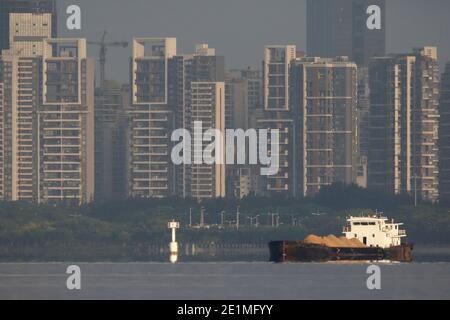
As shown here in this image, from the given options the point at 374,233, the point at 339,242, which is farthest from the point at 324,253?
the point at 374,233

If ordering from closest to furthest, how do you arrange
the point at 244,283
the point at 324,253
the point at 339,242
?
the point at 244,283 < the point at 324,253 < the point at 339,242

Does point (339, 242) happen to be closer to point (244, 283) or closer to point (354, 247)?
point (354, 247)

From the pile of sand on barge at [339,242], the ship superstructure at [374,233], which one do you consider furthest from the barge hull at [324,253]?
the ship superstructure at [374,233]

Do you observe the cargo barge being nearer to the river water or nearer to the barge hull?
the barge hull

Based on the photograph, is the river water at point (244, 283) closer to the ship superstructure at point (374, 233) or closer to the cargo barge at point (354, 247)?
the cargo barge at point (354, 247)

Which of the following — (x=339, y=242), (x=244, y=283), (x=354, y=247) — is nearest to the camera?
(x=244, y=283)
